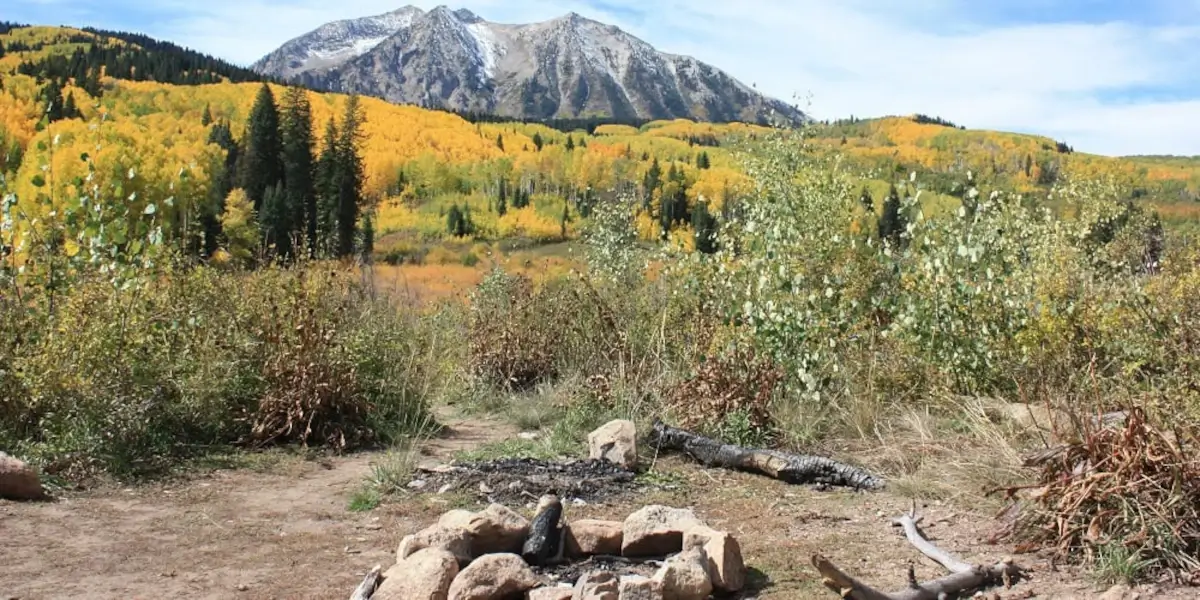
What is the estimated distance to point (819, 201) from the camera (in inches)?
407

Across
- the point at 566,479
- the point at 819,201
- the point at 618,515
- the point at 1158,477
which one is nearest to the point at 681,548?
the point at 618,515

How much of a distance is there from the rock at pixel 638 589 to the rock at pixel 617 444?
260cm

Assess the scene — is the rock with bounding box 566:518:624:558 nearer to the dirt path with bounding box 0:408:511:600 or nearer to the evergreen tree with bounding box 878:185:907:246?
the dirt path with bounding box 0:408:511:600

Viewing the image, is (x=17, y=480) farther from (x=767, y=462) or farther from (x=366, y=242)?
(x=366, y=242)

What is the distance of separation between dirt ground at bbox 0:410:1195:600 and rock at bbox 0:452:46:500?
0.42ft

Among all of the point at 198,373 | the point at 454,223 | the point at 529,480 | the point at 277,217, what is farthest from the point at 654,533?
the point at 454,223

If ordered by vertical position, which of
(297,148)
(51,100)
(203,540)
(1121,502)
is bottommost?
(203,540)

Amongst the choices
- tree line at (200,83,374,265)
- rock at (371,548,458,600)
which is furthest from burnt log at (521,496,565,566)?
tree line at (200,83,374,265)

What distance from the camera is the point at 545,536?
12.5ft

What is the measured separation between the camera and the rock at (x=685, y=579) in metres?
3.16

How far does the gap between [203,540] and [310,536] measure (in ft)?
1.67

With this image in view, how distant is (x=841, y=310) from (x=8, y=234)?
622cm

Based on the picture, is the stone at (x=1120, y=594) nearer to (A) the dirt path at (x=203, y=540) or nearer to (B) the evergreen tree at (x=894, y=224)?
(A) the dirt path at (x=203, y=540)

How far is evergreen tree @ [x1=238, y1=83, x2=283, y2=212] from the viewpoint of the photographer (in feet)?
155
